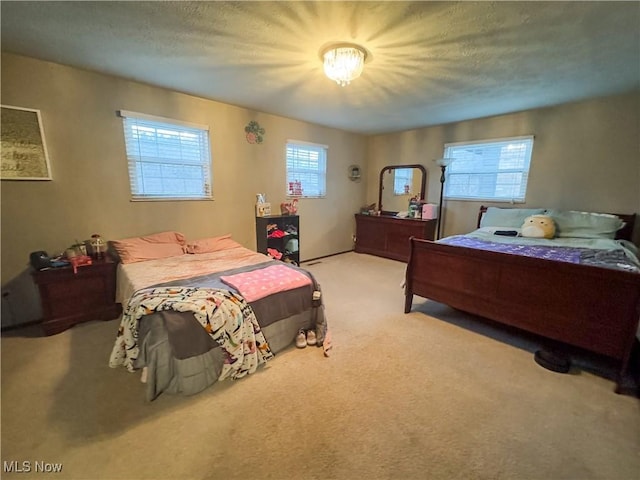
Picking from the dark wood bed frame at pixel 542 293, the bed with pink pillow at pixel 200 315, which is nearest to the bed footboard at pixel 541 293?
the dark wood bed frame at pixel 542 293

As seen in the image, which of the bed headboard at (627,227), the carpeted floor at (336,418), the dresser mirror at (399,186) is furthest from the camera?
the dresser mirror at (399,186)

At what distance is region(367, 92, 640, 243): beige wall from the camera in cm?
308

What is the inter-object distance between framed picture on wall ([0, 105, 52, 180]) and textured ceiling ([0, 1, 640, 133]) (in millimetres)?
517

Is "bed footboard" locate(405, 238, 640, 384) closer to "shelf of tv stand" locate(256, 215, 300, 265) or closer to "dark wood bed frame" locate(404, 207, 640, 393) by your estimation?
"dark wood bed frame" locate(404, 207, 640, 393)

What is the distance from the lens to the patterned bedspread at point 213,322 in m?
1.73

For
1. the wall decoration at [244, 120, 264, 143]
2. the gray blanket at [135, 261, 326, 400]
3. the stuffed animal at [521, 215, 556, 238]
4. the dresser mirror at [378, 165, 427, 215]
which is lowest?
the gray blanket at [135, 261, 326, 400]

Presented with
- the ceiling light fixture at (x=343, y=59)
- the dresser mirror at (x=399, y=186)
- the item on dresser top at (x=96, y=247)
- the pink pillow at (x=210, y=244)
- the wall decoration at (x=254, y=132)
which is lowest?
the pink pillow at (x=210, y=244)

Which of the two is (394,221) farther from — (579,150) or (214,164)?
(214,164)

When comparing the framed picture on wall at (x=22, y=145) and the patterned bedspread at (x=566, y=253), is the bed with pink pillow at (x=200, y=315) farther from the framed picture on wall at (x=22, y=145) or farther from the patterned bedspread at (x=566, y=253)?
the patterned bedspread at (x=566, y=253)

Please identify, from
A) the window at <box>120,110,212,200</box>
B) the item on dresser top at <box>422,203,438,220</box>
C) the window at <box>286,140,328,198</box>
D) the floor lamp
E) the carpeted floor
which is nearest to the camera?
the carpeted floor

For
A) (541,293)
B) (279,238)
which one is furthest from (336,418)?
(279,238)

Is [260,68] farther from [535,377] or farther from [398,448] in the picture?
[535,377]

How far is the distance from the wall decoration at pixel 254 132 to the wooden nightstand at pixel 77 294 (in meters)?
2.28

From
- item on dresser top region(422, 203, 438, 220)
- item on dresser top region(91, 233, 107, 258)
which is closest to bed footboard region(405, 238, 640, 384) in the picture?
item on dresser top region(422, 203, 438, 220)
